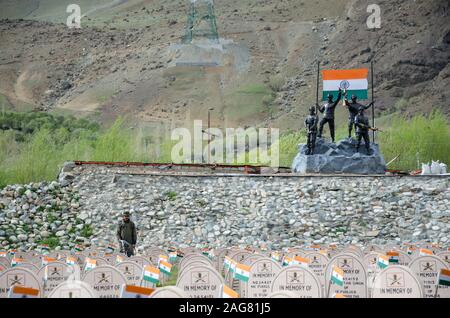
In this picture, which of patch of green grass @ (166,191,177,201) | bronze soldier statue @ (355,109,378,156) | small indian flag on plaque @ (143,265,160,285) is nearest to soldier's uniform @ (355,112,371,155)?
bronze soldier statue @ (355,109,378,156)

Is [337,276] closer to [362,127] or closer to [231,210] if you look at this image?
[231,210]

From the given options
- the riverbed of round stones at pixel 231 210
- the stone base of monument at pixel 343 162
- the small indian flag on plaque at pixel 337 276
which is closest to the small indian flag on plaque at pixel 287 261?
the small indian flag on plaque at pixel 337 276

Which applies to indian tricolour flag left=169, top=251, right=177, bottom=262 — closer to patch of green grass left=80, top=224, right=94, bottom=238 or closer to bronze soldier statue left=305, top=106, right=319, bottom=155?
patch of green grass left=80, top=224, right=94, bottom=238

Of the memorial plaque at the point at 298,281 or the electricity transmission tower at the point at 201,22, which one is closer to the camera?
the memorial plaque at the point at 298,281

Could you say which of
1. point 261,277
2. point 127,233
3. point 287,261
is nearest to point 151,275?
point 261,277

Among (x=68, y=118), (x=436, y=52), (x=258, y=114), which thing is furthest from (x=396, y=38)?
(x=68, y=118)

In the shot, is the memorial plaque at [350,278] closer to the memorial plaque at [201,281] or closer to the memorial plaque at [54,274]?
the memorial plaque at [201,281]
